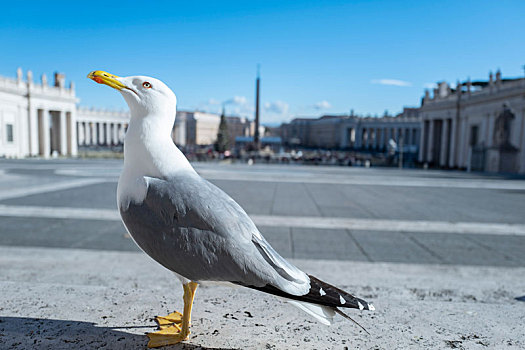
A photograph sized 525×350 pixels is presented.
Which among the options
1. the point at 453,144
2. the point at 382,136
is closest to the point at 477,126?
the point at 453,144

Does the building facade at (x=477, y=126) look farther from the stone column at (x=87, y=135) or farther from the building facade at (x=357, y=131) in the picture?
the stone column at (x=87, y=135)

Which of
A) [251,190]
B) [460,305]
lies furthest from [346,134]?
[460,305]

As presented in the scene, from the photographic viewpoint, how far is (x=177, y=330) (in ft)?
7.14

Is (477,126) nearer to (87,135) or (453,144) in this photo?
(453,144)

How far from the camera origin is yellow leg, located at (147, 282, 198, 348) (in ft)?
6.61

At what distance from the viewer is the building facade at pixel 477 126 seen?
92.0 ft

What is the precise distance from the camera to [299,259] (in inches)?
221

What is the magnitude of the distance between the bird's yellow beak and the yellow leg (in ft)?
3.58

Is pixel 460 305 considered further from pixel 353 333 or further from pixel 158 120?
Answer: pixel 158 120

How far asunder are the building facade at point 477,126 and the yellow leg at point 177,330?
31083 mm

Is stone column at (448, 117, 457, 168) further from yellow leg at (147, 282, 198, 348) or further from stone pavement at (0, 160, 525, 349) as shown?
yellow leg at (147, 282, 198, 348)

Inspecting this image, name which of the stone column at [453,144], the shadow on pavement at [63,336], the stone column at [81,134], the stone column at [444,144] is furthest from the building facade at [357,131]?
the shadow on pavement at [63,336]

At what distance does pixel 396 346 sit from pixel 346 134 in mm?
117825

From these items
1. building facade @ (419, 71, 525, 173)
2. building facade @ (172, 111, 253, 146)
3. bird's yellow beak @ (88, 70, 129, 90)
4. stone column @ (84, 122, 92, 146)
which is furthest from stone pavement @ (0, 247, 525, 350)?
building facade @ (172, 111, 253, 146)
